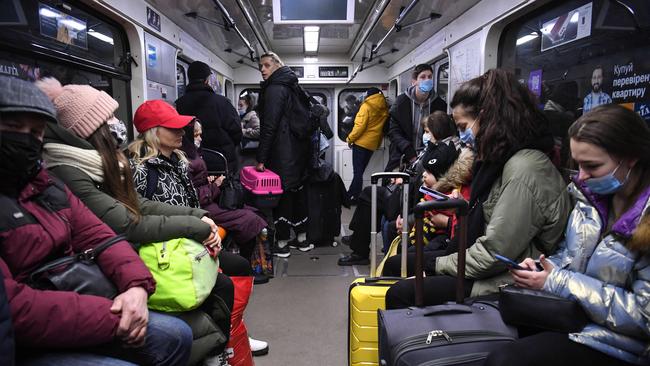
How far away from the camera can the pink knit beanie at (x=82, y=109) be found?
1.88 meters

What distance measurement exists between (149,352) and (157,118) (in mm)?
1475

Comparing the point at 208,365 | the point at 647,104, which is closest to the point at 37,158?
the point at 208,365

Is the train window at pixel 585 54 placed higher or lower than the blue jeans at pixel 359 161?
higher

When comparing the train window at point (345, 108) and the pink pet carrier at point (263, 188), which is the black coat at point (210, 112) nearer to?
the pink pet carrier at point (263, 188)

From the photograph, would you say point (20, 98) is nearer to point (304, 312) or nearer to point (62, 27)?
Result: point (62, 27)

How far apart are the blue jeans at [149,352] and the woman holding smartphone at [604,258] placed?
3.80ft

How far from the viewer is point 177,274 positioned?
177cm

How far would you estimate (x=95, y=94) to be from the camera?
1.96m

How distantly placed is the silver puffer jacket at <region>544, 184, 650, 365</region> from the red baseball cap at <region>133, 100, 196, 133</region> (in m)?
2.16

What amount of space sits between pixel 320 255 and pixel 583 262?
3417mm

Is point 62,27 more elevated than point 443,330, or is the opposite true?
point 62,27

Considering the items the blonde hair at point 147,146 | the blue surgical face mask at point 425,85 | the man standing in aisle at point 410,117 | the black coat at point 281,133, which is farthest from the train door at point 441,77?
the blonde hair at point 147,146

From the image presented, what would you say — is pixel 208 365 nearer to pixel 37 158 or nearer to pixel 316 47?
pixel 37 158

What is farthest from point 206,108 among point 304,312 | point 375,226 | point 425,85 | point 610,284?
point 610,284
